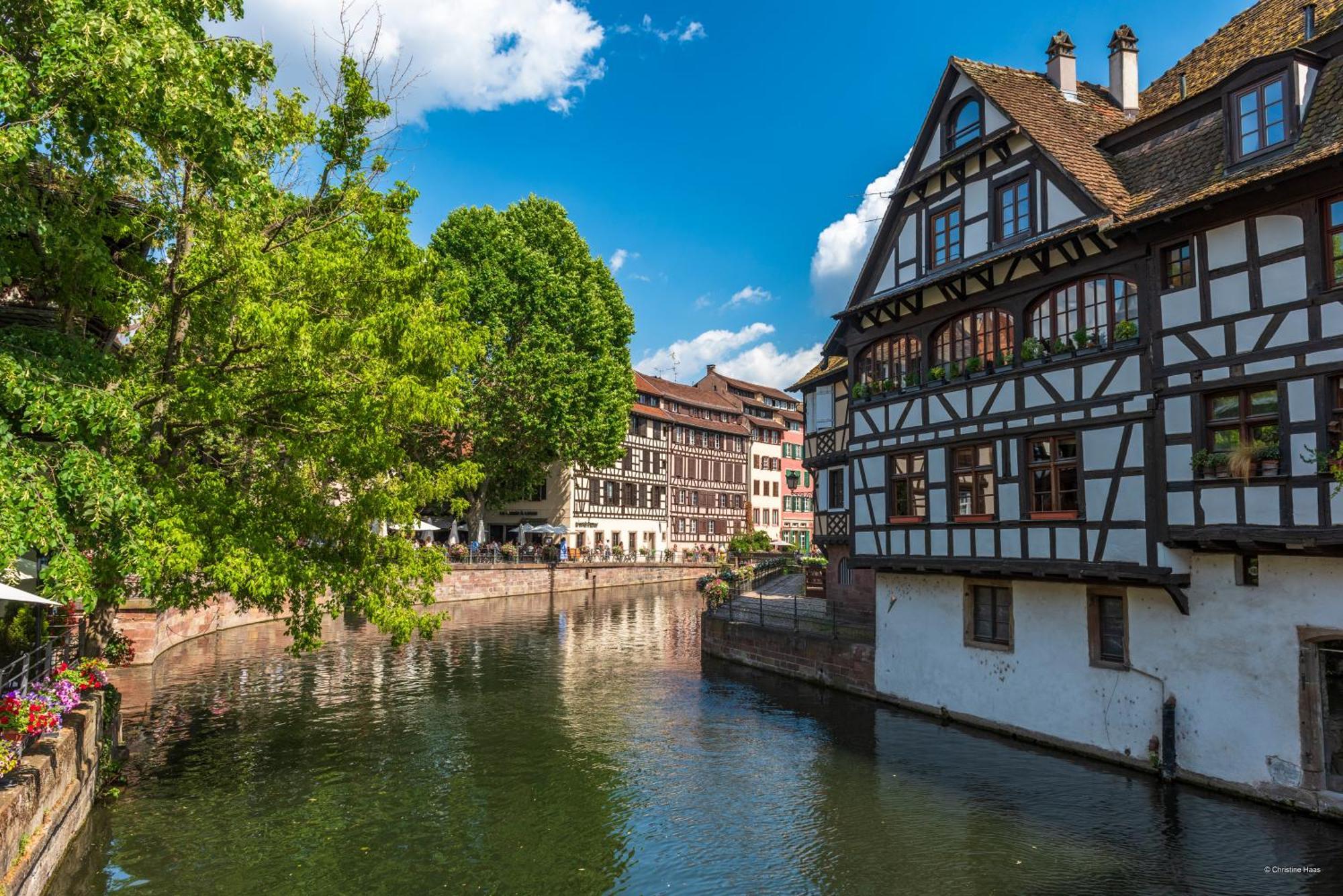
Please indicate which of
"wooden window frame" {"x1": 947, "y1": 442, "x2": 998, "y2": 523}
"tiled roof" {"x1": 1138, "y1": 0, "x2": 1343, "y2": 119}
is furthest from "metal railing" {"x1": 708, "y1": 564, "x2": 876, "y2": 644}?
"tiled roof" {"x1": 1138, "y1": 0, "x2": 1343, "y2": 119}

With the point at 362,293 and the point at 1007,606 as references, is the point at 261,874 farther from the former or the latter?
the point at 1007,606

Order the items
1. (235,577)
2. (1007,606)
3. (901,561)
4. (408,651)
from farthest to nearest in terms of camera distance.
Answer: (408,651) → (901,561) → (1007,606) → (235,577)

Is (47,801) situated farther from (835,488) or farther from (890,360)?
(835,488)

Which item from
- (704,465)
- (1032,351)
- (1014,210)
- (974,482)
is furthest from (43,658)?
(704,465)

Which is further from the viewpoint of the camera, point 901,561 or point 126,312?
point 901,561

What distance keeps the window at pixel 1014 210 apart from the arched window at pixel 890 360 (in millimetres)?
3219

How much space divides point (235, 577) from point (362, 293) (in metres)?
4.93

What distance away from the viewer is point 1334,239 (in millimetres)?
12883

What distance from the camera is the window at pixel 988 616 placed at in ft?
60.2

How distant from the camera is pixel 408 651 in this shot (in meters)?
29.7

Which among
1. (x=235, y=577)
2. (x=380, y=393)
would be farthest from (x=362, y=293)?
(x=235, y=577)

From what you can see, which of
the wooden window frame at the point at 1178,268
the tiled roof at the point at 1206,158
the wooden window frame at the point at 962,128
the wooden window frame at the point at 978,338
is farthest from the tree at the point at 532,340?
the wooden window frame at the point at 1178,268

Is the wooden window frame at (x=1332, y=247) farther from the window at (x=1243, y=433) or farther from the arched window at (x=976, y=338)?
the arched window at (x=976, y=338)

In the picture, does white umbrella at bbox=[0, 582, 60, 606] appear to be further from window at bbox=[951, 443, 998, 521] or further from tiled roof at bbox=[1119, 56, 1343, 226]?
tiled roof at bbox=[1119, 56, 1343, 226]
